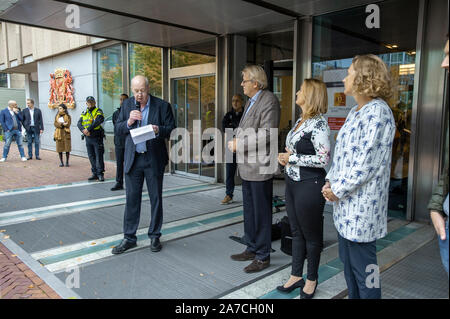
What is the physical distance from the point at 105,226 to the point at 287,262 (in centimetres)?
268

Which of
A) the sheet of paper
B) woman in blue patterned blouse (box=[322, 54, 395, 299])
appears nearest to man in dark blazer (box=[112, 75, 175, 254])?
the sheet of paper

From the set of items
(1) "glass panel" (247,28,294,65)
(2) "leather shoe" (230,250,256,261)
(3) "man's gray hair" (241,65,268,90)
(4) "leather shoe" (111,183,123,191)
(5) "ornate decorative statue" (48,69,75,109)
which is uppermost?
(1) "glass panel" (247,28,294,65)

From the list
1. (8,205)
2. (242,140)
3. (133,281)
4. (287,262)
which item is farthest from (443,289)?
(8,205)

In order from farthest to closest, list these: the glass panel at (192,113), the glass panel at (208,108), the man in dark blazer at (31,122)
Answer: the man in dark blazer at (31,122), the glass panel at (192,113), the glass panel at (208,108)

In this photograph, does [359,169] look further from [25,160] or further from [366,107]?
[25,160]

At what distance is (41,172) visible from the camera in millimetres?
9602

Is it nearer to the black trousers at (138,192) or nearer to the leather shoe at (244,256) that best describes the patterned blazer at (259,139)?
the leather shoe at (244,256)

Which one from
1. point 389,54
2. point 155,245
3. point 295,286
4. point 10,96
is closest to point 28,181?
point 155,245

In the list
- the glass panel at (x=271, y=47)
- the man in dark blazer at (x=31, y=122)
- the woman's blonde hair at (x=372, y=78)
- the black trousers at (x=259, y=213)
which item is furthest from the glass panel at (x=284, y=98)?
the man in dark blazer at (x=31, y=122)

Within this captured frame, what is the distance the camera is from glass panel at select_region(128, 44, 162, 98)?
9906 mm

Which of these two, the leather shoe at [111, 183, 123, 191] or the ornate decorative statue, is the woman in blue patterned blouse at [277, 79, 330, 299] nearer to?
the leather shoe at [111, 183, 123, 191]

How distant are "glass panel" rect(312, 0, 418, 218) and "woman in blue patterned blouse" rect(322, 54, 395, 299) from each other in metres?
3.51

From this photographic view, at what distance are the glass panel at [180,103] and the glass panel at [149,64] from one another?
0.68 m

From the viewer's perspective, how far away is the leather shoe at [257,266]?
3469mm
